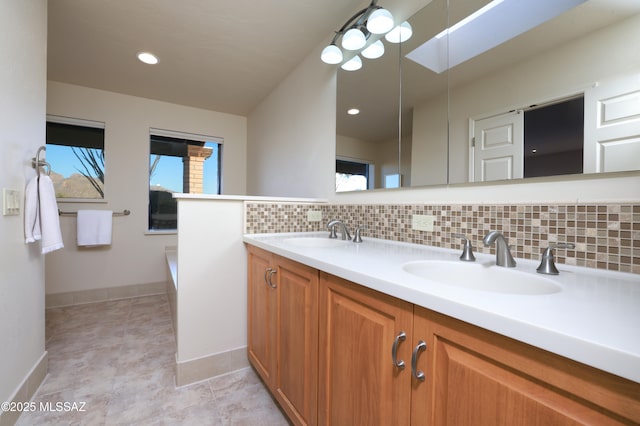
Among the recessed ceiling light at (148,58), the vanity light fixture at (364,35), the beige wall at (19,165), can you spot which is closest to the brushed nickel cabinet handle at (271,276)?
the beige wall at (19,165)

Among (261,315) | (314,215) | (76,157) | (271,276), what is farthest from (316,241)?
(76,157)

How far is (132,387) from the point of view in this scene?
1554 millimetres

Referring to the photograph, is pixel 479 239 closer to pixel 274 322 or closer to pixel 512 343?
pixel 512 343


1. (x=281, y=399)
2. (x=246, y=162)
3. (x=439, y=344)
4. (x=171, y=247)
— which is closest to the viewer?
(x=439, y=344)

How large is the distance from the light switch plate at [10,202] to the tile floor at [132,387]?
102cm

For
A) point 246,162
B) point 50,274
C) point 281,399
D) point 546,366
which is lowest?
point 281,399

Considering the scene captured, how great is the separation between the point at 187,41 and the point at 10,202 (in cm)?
163

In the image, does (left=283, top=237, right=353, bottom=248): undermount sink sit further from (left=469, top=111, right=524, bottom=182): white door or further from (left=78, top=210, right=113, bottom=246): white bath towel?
(left=78, top=210, right=113, bottom=246): white bath towel

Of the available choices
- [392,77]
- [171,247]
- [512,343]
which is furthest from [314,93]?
[171,247]

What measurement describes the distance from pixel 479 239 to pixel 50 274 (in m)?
3.90

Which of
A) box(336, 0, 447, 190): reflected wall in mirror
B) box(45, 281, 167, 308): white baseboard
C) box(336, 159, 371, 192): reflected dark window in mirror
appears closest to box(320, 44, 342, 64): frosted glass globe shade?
box(336, 0, 447, 190): reflected wall in mirror

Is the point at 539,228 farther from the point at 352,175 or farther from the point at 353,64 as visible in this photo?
the point at 353,64

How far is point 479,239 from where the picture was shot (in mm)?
1072

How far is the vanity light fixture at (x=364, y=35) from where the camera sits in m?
1.42
